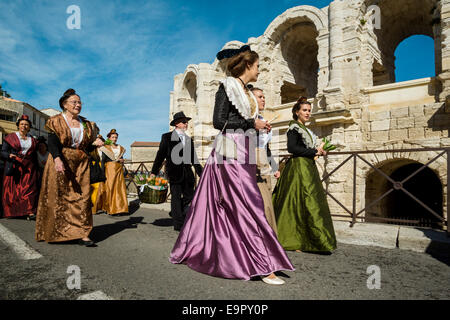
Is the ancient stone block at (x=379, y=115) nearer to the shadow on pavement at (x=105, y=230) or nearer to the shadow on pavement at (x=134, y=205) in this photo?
the shadow on pavement at (x=134, y=205)

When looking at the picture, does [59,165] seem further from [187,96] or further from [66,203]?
[187,96]

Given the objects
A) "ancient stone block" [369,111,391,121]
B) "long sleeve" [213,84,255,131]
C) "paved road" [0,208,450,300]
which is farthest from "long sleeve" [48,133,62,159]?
"ancient stone block" [369,111,391,121]

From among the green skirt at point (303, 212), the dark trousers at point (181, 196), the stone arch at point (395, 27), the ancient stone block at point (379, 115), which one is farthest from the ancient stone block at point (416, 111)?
the dark trousers at point (181, 196)

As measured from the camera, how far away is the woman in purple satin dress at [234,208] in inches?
91.8

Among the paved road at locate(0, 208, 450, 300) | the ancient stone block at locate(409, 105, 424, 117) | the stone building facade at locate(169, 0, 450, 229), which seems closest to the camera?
the paved road at locate(0, 208, 450, 300)

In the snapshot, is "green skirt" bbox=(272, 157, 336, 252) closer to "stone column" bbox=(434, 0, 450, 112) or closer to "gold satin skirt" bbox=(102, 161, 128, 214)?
"gold satin skirt" bbox=(102, 161, 128, 214)

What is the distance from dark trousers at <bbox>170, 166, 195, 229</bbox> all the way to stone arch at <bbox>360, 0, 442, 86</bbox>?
362 inches

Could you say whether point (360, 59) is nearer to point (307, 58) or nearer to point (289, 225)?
point (307, 58)

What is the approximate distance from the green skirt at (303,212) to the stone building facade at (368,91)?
19.5ft

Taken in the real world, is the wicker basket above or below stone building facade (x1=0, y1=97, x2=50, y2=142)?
below

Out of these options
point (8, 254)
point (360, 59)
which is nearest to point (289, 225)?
point (8, 254)

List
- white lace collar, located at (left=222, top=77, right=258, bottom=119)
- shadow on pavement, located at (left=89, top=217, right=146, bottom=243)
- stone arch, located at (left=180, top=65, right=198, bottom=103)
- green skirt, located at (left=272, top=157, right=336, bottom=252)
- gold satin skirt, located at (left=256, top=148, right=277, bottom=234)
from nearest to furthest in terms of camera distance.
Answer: white lace collar, located at (left=222, top=77, right=258, bottom=119) → gold satin skirt, located at (left=256, top=148, right=277, bottom=234) → green skirt, located at (left=272, top=157, right=336, bottom=252) → shadow on pavement, located at (left=89, top=217, right=146, bottom=243) → stone arch, located at (left=180, top=65, right=198, bottom=103)

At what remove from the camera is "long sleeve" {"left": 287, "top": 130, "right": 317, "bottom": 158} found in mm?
3559

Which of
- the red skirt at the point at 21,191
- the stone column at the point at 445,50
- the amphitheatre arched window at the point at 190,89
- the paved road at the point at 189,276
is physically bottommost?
the paved road at the point at 189,276
